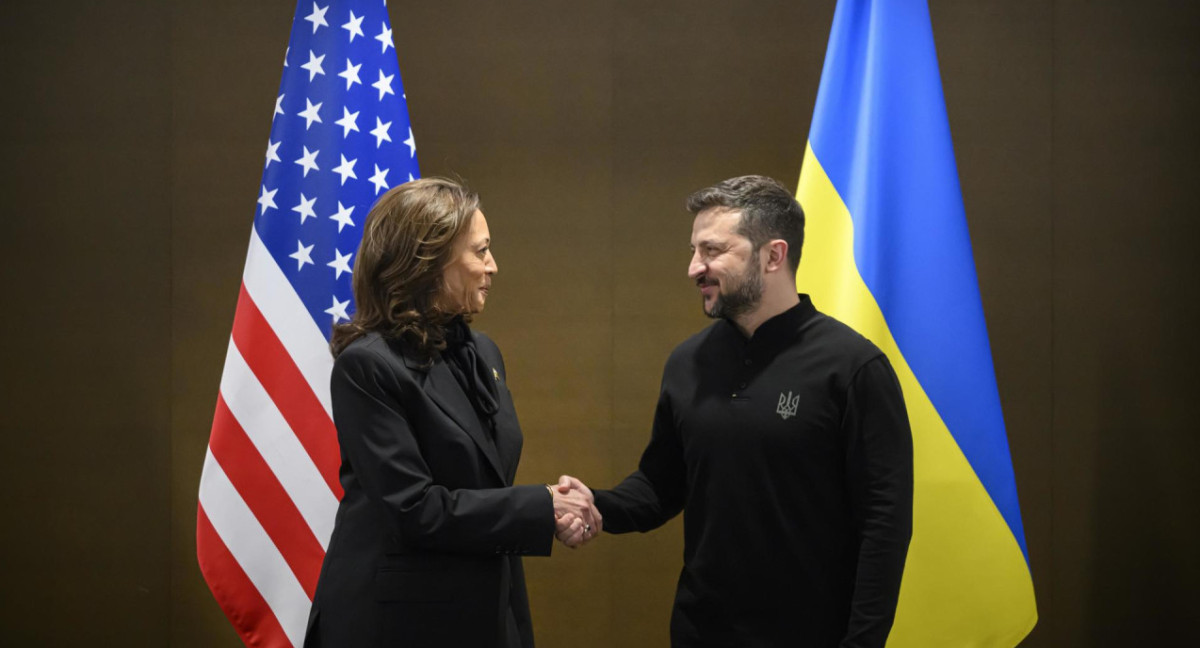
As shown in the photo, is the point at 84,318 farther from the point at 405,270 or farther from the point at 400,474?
the point at 400,474

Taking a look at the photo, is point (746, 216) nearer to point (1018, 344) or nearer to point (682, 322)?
point (682, 322)

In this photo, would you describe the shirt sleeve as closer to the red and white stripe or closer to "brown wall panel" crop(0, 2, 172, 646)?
the red and white stripe

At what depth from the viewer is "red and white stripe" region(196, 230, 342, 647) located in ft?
8.53

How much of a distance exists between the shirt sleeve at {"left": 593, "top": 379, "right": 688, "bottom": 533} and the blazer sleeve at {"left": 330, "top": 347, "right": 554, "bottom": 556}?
40cm

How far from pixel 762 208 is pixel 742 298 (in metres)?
0.19

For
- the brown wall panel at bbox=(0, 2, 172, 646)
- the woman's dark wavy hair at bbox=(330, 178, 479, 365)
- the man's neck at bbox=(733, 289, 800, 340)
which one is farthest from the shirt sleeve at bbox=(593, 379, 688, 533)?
the brown wall panel at bbox=(0, 2, 172, 646)

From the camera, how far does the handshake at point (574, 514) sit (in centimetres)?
200

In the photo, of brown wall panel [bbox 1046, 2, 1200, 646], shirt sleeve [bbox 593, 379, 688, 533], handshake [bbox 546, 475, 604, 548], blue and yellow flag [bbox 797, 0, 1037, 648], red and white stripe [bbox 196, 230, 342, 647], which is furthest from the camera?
brown wall panel [bbox 1046, 2, 1200, 646]

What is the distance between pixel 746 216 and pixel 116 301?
2.54m

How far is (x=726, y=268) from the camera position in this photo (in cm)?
195

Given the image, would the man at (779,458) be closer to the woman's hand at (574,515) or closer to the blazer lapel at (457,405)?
the woman's hand at (574,515)

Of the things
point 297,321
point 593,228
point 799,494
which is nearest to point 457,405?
point 799,494

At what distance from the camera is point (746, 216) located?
1.96 metres

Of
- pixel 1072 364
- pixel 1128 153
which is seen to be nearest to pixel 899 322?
pixel 1072 364
